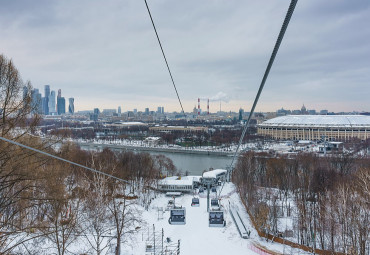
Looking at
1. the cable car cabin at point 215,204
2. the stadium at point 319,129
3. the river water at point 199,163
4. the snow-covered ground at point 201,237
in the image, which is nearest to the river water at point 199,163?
the river water at point 199,163

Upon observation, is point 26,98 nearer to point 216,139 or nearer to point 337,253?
point 337,253

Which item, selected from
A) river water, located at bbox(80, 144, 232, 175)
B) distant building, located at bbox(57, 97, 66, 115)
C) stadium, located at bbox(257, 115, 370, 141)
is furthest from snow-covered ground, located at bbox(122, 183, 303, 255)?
distant building, located at bbox(57, 97, 66, 115)

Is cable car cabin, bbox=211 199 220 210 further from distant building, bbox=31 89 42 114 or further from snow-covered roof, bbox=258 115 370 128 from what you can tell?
snow-covered roof, bbox=258 115 370 128

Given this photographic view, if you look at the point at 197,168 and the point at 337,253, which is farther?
the point at 197,168

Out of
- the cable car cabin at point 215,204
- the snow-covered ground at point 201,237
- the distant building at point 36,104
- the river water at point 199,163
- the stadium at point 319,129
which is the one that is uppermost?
the distant building at point 36,104

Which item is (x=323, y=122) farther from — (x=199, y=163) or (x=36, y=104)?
(x=36, y=104)

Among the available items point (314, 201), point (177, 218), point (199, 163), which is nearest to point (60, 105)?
point (199, 163)

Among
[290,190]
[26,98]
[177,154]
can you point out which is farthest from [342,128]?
[26,98]

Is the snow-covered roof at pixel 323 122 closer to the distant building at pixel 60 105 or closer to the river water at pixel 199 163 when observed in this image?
the river water at pixel 199 163
